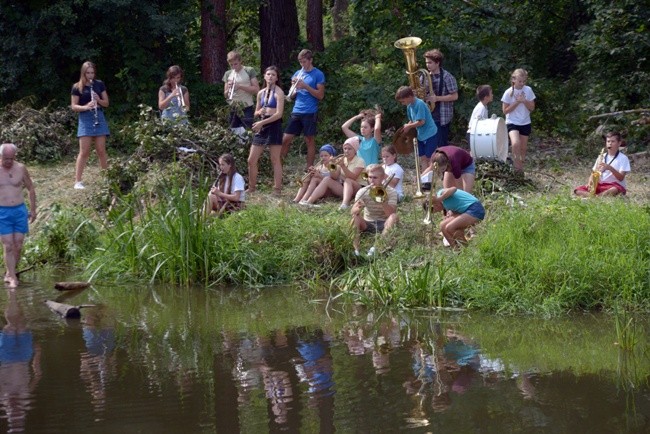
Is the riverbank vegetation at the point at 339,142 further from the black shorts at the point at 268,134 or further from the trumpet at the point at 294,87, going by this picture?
the trumpet at the point at 294,87

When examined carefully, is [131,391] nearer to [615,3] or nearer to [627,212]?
[627,212]

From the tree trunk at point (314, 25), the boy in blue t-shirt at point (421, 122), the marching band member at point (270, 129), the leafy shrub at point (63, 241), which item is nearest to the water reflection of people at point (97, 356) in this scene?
the leafy shrub at point (63, 241)

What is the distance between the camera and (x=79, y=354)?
8812 mm

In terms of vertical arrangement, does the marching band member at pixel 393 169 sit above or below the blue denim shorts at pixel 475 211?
above

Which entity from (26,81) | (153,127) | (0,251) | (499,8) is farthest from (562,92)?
(0,251)

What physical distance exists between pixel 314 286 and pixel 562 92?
9389 millimetres

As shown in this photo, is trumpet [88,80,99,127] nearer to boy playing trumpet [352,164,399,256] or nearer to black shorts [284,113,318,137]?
black shorts [284,113,318,137]

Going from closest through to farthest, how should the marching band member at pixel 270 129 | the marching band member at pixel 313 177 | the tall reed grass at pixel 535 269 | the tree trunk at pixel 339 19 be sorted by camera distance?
the tall reed grass at pixel 535 269 → the marching band member at pixel 313 177 → the marching band member at pixel 270 129 → the tree trunk at pixel 339 19

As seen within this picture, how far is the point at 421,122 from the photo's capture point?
43.7 ft

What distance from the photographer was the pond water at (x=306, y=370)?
7.05 meters

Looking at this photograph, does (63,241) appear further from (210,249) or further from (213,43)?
(213,43)

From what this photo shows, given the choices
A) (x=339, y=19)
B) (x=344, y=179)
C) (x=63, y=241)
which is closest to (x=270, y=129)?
(x=344, y=179)

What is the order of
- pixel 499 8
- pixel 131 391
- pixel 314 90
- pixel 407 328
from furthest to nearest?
pixel 499 8 < pixel 314 90 < pixel 407 328 < pixel 131 391

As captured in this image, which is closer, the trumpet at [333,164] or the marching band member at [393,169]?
the marching band member at [393,169]
